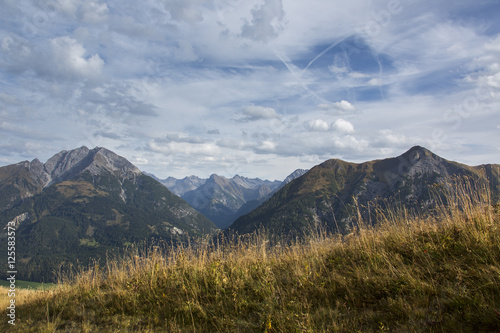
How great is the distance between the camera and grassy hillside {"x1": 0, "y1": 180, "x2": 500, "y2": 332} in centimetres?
420

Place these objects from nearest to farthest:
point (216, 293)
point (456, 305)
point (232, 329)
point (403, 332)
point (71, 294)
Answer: point (403, 332) → point (456, 305) → point (232, 329) → point (216, 293) → point (71, 294)

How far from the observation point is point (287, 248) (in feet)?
29.1

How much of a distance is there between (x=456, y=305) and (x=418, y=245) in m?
1.96

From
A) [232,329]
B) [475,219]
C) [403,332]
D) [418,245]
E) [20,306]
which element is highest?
[475,219]

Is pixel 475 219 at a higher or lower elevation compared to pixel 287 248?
higher

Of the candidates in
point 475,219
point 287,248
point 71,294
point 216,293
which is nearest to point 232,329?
point 216,293

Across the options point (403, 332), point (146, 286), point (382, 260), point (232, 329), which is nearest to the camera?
point (403, 332)

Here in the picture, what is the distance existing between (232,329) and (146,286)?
3850 mm

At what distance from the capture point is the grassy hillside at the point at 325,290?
4203 mm

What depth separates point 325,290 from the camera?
546 cm

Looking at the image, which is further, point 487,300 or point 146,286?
point 146,286

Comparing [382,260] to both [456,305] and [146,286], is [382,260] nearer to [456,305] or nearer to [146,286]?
[456,305]

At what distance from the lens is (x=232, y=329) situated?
501 centimetres

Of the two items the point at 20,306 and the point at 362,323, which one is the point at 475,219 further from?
the point at 20,306
